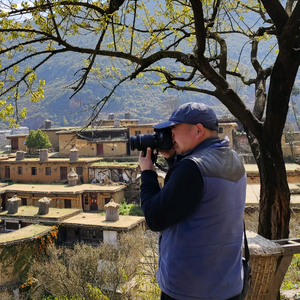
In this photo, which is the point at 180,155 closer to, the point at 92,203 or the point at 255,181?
the point at 255,181

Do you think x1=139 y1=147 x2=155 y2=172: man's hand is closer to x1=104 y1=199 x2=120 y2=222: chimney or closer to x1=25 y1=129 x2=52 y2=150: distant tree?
x1=104 y1=199 x2=120 y2=222: chimney

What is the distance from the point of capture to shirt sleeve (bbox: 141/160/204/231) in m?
1.53

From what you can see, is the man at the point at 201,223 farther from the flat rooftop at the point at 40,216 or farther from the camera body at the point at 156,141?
the flat rooftop at the point at 40,216

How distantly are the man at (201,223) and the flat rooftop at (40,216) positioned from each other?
61.8 ft

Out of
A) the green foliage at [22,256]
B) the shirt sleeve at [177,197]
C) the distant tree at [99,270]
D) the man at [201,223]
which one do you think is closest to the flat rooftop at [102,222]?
the distant tree at [99,270]

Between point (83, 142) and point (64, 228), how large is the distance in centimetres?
1185

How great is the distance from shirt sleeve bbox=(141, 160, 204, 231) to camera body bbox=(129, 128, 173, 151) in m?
0.34

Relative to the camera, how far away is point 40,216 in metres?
19.8

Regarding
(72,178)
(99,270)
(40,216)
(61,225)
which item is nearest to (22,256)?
(61,225)

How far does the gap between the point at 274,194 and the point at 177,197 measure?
2.85 meters

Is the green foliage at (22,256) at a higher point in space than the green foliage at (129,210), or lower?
lower

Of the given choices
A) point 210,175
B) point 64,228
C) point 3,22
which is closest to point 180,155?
point 210,175

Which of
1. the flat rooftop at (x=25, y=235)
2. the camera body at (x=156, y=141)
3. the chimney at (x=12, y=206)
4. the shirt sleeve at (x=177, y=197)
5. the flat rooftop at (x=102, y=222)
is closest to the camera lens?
the shirt sleeve at (x=177, y=197)

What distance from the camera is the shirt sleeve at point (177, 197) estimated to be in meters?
1.53
